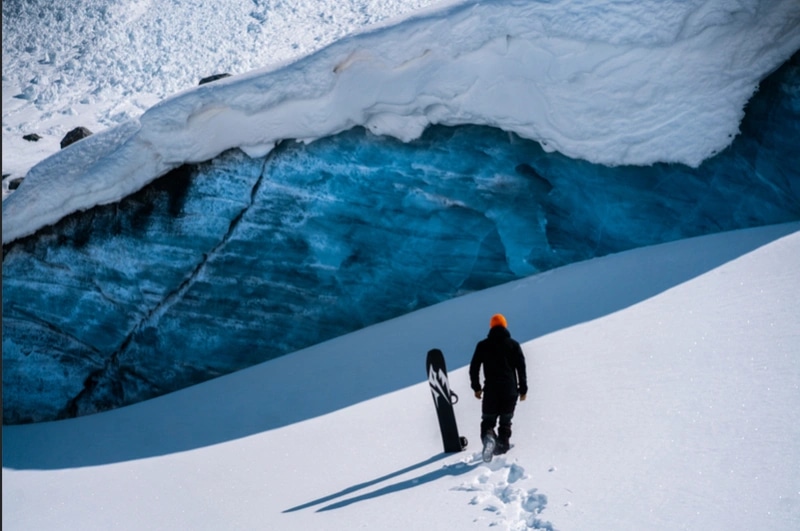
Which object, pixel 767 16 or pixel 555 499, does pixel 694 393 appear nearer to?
pixel 555 499

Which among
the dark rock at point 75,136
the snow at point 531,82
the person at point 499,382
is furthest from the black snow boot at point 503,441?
the dark rock at point 75,136

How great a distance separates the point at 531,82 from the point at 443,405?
3.23 m

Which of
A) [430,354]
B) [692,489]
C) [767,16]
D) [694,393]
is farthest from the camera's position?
[767,16]

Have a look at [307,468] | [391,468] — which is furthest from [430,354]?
[307,468]

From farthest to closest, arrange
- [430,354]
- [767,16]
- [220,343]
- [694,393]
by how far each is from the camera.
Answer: [220,343], [767,16], [430,354], [694,393]

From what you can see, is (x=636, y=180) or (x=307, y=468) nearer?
(x=307, y=468)

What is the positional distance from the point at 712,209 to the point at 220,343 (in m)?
4.29

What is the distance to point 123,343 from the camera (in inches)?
298

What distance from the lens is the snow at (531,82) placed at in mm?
6465

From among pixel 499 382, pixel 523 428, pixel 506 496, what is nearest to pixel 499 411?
pixel 499 382

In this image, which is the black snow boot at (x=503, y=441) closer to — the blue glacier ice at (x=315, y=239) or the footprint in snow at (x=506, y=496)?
the footprint in snow at (x=506, y=496)

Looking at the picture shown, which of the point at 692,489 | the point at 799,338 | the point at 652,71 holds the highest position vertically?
the point at 652,71

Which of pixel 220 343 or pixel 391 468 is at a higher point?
pixel 220 343

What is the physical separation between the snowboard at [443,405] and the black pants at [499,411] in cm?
20
